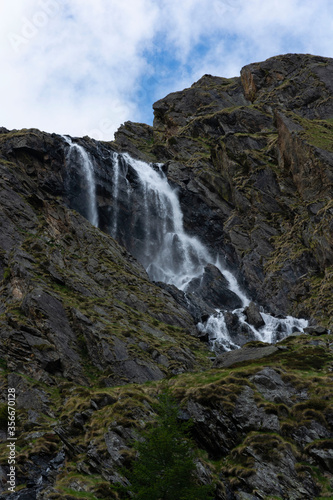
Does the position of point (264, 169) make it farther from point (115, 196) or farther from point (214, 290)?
point (115, 196)

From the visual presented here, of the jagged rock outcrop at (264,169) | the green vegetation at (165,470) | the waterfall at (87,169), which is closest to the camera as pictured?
the green vegetation at (165,470)

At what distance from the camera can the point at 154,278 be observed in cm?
6862

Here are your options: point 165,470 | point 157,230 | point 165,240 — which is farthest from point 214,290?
point 165,470

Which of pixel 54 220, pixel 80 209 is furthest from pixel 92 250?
pixel 80 209

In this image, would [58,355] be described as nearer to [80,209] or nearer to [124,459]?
[124,459]

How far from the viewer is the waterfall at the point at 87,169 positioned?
74.3m

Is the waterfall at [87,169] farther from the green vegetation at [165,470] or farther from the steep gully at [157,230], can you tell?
the green vegetation at [165,470]

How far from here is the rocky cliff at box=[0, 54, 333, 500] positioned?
1791cm

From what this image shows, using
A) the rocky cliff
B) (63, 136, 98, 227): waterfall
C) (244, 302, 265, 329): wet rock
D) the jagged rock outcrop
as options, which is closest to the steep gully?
(63, 136, 98, 227): waterfall

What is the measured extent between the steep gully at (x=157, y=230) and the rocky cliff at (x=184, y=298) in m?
0.77

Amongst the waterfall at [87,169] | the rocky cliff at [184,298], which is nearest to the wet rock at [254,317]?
the rocky cliff at [184,298]

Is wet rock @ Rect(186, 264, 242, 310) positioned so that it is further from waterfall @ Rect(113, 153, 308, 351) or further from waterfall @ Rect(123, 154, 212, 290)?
waterfall @ Rect(123, 154, 212, 290)

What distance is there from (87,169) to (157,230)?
58.7 ft

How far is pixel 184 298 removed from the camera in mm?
57906
